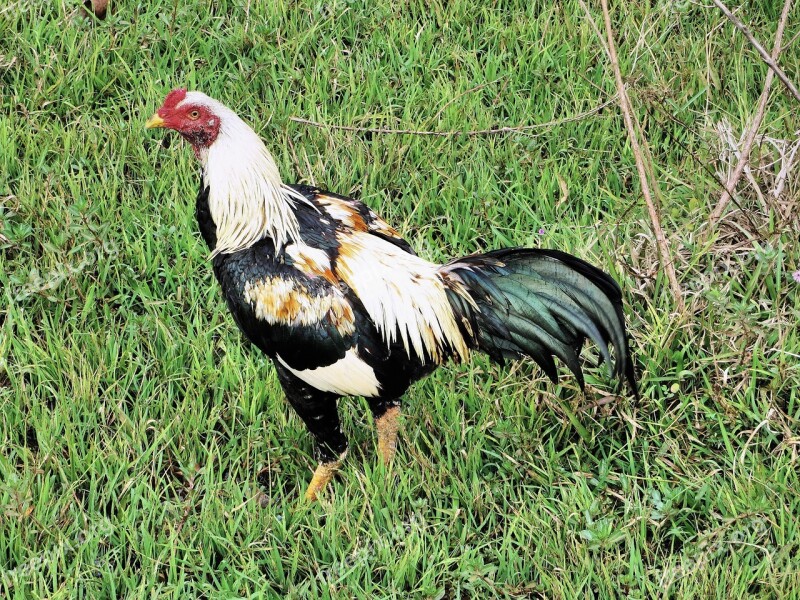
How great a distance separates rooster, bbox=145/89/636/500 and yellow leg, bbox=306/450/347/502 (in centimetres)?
42

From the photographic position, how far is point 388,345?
3305 millimetres

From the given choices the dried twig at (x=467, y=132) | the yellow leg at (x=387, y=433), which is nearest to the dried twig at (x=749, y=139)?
the dried twig at (x=467, y=132)

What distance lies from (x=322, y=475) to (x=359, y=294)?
2.68ft

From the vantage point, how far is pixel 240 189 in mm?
3258

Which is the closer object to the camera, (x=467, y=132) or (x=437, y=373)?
(x=437, y=373)

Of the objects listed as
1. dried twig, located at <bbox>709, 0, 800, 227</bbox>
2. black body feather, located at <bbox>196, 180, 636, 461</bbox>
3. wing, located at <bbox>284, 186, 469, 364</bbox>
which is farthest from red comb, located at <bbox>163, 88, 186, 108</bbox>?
dried twig, located at <bbox>709, 0, 800, 227</bbox>

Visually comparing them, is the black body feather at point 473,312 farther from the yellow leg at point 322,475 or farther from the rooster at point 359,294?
the yellow leg at point 322,475

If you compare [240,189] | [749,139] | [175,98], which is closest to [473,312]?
[240,189]

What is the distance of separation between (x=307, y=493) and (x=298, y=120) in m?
1.93

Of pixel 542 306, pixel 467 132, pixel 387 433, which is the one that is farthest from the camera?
pixel 467 132

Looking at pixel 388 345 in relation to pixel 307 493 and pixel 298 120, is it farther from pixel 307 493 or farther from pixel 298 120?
pixel 298 120

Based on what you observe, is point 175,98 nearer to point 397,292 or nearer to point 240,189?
point 240,189

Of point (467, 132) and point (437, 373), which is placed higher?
point (467, 132)

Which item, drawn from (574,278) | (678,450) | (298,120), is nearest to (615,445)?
(678,450)
